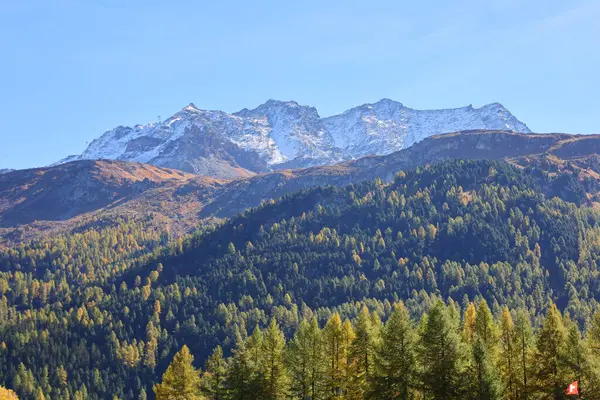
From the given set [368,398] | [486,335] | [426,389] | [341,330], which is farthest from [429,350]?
[341,330]

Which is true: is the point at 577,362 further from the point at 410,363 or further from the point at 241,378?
the point at 241,378

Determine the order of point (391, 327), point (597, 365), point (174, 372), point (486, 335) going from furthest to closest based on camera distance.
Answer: point (174, 372) → point (486, 335) → point (391, 327) → point (597, 365)

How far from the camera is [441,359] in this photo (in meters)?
67.6

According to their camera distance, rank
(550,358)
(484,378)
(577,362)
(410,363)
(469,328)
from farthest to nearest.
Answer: (469,328) < (410,363) < (550,358) < (577,362) < (484,378)

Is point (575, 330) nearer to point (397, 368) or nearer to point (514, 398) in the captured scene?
point (514, 398)

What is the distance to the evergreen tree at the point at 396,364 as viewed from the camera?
69.9 meters

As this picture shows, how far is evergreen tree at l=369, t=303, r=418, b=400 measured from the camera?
229ft

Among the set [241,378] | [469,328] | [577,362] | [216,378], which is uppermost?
[577,362]

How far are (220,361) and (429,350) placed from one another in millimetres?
33927

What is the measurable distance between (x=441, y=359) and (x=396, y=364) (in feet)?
18.1

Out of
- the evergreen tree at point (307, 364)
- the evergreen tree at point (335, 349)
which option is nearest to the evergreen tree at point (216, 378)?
→ the evergreen tree at point (307, 364)

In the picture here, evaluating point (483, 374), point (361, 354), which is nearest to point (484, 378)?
point (483, 374)

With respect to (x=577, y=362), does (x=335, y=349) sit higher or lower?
lower

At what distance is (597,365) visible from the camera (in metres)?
66.4
